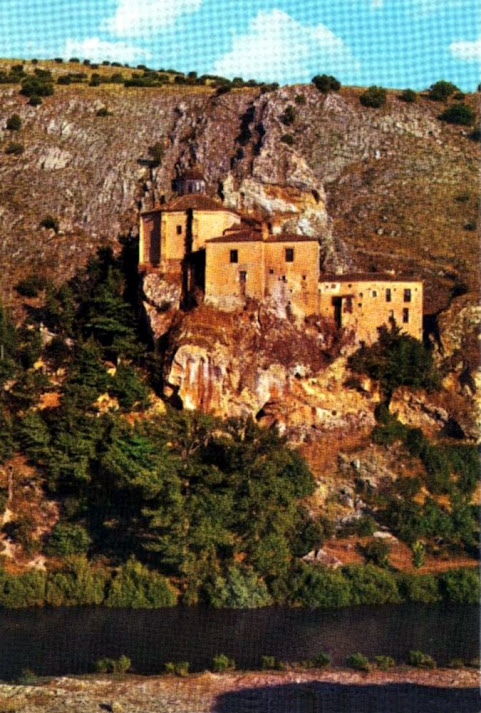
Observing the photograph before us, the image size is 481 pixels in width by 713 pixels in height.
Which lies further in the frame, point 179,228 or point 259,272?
point 179,228

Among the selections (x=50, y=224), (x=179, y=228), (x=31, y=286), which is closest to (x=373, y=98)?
(x=50, y=224)

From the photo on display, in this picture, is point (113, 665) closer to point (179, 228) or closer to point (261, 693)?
point (261, 693)

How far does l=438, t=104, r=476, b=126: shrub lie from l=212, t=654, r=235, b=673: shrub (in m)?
47.7

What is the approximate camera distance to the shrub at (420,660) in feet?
118

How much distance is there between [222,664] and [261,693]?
1918 mm

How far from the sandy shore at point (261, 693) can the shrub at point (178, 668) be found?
0.25 metres

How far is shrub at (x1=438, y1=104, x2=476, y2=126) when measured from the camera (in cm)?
7725


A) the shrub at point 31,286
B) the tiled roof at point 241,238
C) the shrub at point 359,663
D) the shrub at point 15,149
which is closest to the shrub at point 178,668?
the shrub at point 359,663

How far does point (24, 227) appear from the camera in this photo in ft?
212

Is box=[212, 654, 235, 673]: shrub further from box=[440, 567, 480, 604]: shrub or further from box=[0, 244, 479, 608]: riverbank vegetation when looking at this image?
box=[440, 567, 480, 604]: shrub

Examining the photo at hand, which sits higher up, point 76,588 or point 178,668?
point 76,588

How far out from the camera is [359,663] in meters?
35.9

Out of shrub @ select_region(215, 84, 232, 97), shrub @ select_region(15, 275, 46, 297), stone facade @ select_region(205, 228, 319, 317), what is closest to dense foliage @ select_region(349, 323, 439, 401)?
stone facade @ select_region(205, 228, 319, 317)

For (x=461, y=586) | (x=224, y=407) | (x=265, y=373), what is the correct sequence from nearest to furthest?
1. (x=461, y=586)
2. (x=224, y=407)
3. (x=265, y=373)
